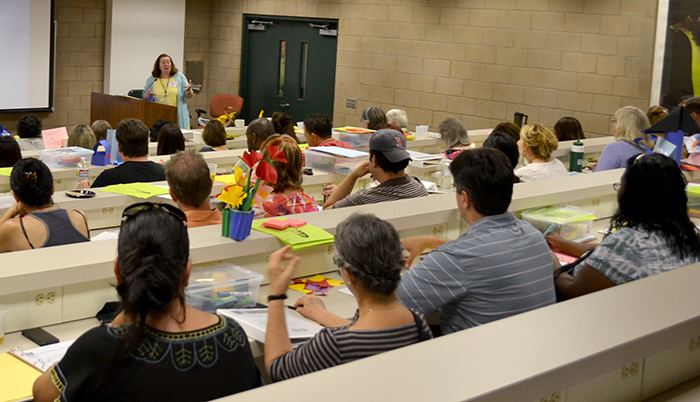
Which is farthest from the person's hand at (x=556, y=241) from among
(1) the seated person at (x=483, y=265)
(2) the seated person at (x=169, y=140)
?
(2) the seated person at (x=169, y=140)

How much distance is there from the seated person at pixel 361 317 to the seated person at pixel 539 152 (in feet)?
10.0

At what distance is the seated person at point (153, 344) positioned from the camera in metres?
1.57

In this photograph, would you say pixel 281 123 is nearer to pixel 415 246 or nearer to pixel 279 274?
pixel 415 246

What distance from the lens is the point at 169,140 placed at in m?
5.67

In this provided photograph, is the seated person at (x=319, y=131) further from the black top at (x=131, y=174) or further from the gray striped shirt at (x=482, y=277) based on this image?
the gray striped shirt at (x=482, y=277)

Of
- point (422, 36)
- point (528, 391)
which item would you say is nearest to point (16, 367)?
point (528, 391)

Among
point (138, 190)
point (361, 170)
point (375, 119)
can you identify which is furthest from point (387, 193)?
point (375, 119)

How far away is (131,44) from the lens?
1077 cm

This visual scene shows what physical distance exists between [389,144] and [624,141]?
2321 millimetres

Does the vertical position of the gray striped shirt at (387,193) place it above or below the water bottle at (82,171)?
above

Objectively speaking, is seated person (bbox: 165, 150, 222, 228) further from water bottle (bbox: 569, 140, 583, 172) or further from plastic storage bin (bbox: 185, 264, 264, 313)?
water bottle (bbox: 569, 140, 583, 172)

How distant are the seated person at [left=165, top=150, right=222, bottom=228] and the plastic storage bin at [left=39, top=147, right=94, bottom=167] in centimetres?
223

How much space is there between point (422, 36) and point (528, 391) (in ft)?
27.8

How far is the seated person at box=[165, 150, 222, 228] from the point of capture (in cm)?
310
